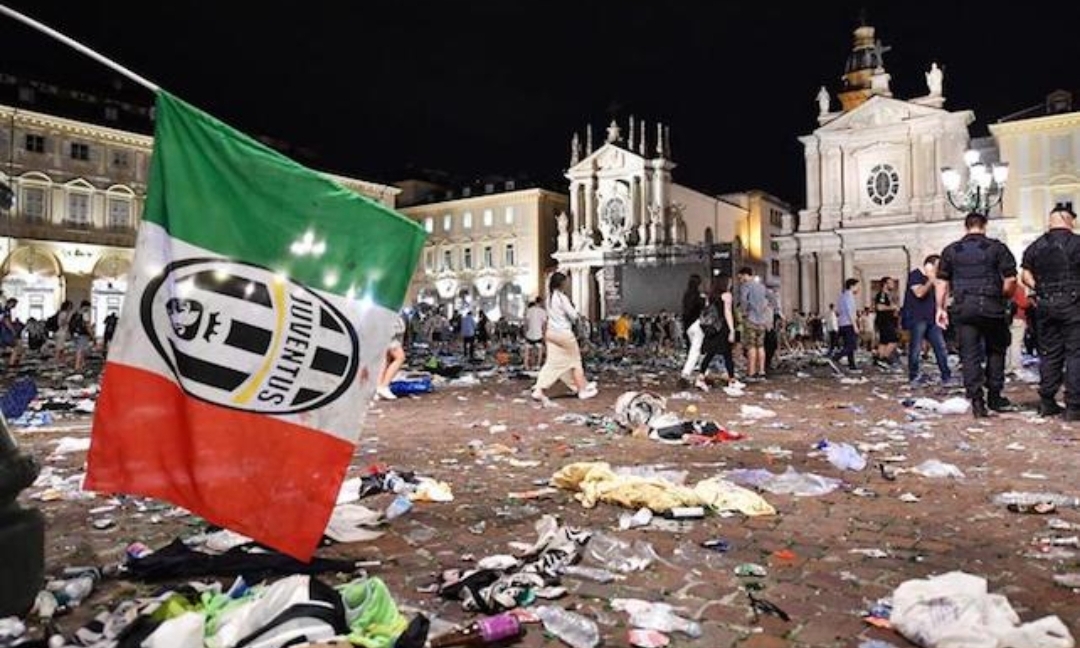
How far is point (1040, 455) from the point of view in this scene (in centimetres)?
632

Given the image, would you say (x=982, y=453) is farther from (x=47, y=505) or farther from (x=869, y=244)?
(x=869, y=244)

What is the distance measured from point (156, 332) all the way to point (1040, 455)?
6.48 meters

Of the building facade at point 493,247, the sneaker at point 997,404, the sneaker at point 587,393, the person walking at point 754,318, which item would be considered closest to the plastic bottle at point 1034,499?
the sneaker at point 997,404

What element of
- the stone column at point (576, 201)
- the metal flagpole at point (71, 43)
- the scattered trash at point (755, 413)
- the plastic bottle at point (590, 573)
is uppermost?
the stone column at point (576, 201)

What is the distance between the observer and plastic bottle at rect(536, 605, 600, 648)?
2.84 meters

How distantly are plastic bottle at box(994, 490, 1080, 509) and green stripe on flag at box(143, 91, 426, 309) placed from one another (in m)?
3.95

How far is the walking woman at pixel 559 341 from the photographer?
10.9 metres

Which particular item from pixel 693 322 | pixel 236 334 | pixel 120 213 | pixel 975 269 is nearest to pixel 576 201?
pixel 120 213

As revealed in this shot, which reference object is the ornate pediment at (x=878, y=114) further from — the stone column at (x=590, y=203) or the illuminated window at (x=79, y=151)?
the illuminated window at (x=79, y=151)

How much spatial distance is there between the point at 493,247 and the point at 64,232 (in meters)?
30.2

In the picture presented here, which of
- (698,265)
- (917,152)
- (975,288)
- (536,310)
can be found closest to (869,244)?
(917,152)

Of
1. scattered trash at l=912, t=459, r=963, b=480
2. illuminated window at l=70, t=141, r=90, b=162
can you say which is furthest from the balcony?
scattered trash at l=912, t=459, r=963, b=480

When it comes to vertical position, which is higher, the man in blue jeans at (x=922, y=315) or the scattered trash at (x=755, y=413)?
the man in blue jeans at (x=922, y=315)

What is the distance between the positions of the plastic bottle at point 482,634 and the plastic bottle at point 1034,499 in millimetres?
3442
